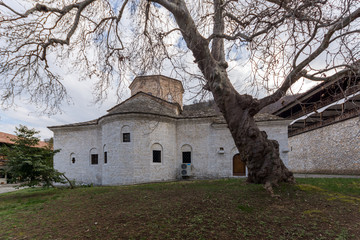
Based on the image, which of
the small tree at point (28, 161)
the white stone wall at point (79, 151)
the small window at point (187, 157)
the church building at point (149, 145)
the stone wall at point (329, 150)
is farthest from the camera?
the white stone wall at point (79, 151)

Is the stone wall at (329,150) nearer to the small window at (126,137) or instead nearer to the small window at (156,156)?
the small window at (156,156)

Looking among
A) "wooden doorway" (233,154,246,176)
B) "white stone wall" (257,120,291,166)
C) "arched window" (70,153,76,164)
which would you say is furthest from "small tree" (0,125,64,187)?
"white stone wall" (257,120,291,166)

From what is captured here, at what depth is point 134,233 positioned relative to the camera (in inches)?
140

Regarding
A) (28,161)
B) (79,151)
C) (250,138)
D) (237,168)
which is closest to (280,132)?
(237,168)

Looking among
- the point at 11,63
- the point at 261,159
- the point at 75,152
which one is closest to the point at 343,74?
the point at 261,159

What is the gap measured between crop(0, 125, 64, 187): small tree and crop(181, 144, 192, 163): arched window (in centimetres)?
932

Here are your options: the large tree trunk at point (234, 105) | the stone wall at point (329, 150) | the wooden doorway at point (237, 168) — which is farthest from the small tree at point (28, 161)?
the stone wall at point (329, 150)

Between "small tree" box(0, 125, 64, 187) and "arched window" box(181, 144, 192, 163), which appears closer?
"small tree" box(0, 125, 64, 187)

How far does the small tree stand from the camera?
9344 millimetres

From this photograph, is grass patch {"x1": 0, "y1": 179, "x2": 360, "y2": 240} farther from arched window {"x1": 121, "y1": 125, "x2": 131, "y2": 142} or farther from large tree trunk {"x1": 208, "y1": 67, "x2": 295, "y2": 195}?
arched window {"x1": 121, "y1": 125, "x2": 131, "y2": 142}

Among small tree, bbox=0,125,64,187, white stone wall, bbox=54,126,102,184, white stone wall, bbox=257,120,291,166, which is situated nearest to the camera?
small tree, bbox=0,125,64,187

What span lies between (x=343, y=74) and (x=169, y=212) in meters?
5.19

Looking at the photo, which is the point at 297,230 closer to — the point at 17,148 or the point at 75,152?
the point at 17,148

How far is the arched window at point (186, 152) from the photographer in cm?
1685
